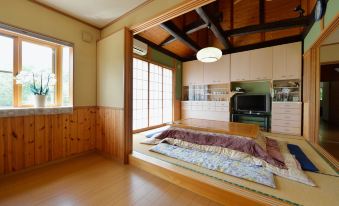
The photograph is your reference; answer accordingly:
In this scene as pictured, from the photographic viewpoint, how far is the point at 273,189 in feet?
4.95

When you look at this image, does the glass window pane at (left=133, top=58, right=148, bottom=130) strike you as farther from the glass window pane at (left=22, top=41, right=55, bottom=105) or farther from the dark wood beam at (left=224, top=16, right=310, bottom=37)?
the dark wood beam at (left=224, top=16, right=310, bottom=37)

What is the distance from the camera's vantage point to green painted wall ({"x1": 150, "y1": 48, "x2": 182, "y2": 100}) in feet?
15.9

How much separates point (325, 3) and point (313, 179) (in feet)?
8.57

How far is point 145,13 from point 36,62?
1.91m

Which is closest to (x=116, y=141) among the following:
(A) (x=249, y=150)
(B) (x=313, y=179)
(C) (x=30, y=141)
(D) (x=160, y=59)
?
(C) (x=30, y=141)

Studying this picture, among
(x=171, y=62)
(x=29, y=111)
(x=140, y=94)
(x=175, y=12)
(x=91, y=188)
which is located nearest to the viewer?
(x=91, y=188)

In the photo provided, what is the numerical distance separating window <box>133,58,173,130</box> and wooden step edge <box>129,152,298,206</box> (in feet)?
7.79

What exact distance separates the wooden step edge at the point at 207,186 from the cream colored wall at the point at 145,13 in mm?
2026

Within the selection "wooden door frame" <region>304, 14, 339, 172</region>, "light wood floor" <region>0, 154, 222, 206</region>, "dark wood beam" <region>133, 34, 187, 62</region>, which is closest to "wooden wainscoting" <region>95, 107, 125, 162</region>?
"light wood floor" <region>0, 154, 222, 206</region>

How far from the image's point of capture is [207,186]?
1.58 m

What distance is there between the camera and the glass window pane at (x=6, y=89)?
2037 mm

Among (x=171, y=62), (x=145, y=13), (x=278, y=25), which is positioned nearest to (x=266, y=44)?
(x=278, y=25)

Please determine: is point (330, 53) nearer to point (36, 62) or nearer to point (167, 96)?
point (167, 96)

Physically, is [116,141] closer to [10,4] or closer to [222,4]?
[10,4]
